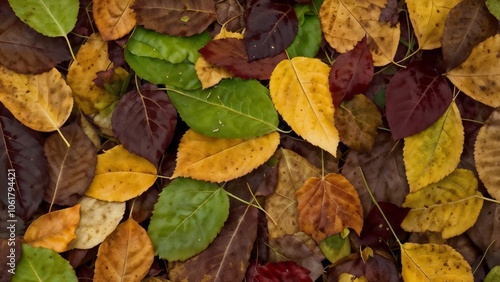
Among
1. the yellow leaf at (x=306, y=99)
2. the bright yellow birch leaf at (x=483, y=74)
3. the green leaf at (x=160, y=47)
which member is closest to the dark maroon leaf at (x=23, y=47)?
the green leaf at (x=160, y=47)

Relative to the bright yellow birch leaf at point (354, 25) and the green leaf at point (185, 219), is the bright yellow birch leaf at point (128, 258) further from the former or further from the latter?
the bright yellow birch leaf at point (354, 25)

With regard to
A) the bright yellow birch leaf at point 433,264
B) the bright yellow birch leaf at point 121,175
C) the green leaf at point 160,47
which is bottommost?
the bright yellow birch leaf at point 433,264

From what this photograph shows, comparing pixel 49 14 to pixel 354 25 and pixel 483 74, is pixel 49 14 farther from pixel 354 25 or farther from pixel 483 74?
pixel 483 74

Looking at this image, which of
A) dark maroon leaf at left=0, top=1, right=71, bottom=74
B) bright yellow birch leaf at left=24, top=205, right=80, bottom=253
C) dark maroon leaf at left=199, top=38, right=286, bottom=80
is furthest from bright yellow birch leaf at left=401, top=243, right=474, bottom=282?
dark maroon leaf at left=0, top=1, right=71, bottom=74

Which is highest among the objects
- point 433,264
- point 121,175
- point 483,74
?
point 483,74

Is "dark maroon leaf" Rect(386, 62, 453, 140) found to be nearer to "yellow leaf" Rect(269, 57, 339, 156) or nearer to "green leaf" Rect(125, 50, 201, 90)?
"yellow leaf" Rect(269, 57, 339, 156)

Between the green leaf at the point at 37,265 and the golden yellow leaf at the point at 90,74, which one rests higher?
the golden yellow leaf at the point at 90,74

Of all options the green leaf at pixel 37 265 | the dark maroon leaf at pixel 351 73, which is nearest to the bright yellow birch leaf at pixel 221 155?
the dark maroon leaf at pixel 351 73

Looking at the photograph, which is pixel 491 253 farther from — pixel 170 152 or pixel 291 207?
pixel 170 152

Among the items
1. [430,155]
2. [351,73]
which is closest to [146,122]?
[351,73]
